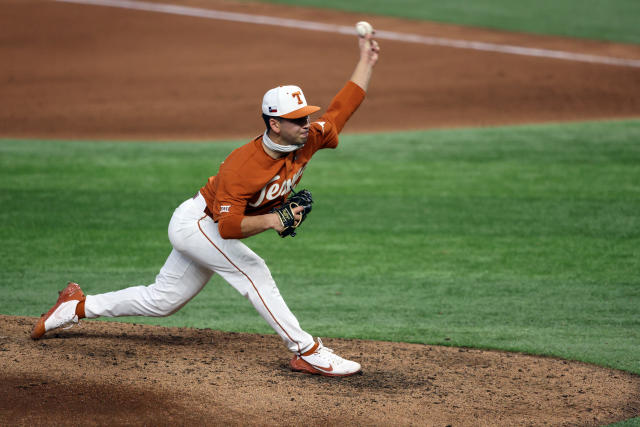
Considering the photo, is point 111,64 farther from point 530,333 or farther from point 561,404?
point 561,404

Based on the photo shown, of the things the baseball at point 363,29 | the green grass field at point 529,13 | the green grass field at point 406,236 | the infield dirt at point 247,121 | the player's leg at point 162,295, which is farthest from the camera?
the green grass field at point 529,13

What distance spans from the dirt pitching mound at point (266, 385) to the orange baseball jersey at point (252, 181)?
3.27ft

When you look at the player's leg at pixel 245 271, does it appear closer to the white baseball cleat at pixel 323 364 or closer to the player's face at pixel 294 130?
the white baseball cleat at pixel 323 364

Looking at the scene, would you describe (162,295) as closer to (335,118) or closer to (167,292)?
(167,292)

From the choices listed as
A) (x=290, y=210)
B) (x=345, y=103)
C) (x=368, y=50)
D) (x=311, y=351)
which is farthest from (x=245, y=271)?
(x=368, y=50)

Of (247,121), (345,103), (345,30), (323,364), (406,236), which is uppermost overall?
(345,30)

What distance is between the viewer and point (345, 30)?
65.0 ft

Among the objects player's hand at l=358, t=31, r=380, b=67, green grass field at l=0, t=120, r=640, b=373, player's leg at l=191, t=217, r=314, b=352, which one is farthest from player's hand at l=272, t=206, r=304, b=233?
green grass field at l=0, t=120, r=640, b=373

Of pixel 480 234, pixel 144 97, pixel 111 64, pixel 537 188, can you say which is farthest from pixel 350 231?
pixel 111 64

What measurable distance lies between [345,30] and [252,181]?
51.0 ft

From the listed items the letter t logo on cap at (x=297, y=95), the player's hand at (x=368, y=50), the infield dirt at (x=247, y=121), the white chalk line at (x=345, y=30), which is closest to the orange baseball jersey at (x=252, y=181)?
the letter t logo on cap at (x=297, y=95)

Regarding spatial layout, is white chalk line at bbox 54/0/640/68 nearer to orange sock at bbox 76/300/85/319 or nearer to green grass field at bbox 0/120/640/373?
green grass field at bbox 0/120/640/373

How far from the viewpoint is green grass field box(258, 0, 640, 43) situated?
20.1 meters

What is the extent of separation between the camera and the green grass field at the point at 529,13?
2008 centimetres
